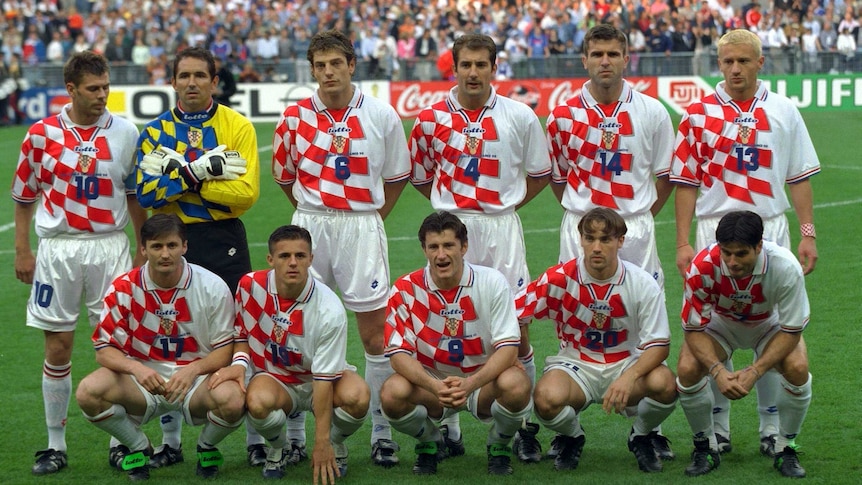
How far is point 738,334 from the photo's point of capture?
19.0ft

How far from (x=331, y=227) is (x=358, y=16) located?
2320cm

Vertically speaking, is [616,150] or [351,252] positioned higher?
[616,150]

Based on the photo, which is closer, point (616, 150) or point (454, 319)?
point (454, 319)

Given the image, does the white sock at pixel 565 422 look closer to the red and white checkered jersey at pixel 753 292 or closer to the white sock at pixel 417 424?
the white sock at pixel 417 424

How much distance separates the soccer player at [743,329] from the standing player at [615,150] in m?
0.69

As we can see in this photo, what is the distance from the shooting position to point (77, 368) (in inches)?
313

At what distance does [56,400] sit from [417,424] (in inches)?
73.5

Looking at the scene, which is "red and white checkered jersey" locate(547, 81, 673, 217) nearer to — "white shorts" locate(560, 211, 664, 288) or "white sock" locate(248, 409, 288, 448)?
"white shorts" locate(560, 211, 664, 288)

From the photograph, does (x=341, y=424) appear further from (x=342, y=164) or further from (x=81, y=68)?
(x=81, y=68)

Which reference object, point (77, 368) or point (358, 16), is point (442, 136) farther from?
point (358, 16)

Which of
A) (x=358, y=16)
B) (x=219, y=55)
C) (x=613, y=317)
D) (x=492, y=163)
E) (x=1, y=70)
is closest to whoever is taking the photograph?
(x=613, y=317)

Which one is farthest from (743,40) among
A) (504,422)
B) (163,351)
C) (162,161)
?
(163,351)

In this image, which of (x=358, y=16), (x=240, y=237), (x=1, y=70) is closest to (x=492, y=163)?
(x=240, y=237)

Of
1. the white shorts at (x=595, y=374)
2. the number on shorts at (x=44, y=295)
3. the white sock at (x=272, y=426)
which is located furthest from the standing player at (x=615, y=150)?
the number on shorts at (x=44, y=295)
